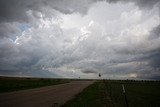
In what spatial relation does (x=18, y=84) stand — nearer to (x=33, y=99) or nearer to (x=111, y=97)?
(x=111, y=97)

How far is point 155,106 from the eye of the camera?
18609 mm

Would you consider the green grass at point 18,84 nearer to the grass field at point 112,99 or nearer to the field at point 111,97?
the field at point 111,97

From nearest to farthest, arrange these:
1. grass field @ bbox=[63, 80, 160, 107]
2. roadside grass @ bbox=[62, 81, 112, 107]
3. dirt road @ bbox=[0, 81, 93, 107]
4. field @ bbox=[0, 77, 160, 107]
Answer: dirt road @ bbox=[0, 81, 93, 107], roadside grass @ bbox=[62, 81, 112, 107], grass field @ bbox=[63, 80, 160, 107], field @ bbox=[0, 77, 160, 107]

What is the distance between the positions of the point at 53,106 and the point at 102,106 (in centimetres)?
466

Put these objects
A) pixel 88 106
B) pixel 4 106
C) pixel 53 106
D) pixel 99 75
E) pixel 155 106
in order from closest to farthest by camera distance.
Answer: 1. pixel 4 106
2. pixel 53 106
3. pixel 88 106
4. pixel 155 106
5. pixel 99 75

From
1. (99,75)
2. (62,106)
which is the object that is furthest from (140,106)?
(99,75)

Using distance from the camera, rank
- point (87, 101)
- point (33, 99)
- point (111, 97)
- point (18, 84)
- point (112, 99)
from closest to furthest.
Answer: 1. point (33, 99)
2. point (87, 101)
3. point (112, 99)
4. point (111, 97)
5. point (18, 84)

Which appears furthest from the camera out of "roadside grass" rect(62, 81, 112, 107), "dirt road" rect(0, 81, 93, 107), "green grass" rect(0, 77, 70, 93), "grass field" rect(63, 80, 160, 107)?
"green grass" rect(0, 77, 70, 93)

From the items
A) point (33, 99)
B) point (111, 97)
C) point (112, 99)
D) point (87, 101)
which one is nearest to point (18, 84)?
point (111, 97)

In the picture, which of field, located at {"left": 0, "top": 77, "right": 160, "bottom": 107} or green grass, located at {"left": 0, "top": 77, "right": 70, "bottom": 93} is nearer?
field, located at {"left": 0, "top": 77, "right": 160, "bottom": 107}

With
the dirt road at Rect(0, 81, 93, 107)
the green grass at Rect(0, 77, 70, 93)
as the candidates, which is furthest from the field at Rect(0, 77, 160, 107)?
the dirt road at Rect(0, 81, 93, 107)

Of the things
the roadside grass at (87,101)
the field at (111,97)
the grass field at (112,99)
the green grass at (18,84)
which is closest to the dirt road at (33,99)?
the roadside grass at (87,101)

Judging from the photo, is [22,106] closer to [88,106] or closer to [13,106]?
[13,106]

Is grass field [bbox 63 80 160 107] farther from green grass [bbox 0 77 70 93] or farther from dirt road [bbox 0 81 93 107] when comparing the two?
green grass [bbox 0 77 70 93]
